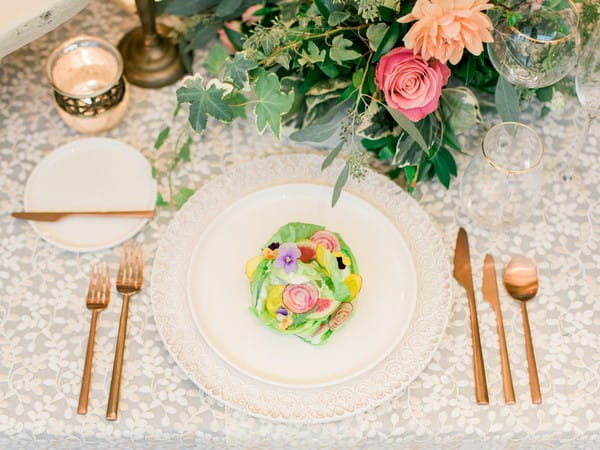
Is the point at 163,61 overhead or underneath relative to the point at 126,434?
overhead

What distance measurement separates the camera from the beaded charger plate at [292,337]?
32.1 inches

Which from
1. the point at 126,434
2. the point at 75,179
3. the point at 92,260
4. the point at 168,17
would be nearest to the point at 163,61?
the point at 168,17

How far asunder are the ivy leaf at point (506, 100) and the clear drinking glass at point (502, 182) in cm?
2

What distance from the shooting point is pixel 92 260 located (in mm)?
929

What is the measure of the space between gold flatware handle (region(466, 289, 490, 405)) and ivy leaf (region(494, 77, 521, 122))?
0.24 meters

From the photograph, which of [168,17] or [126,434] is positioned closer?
[126,434]

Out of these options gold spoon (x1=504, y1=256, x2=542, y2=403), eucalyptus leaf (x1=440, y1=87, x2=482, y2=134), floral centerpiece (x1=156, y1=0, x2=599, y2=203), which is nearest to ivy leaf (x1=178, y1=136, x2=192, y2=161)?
floral centerpiece (x1=156, y1=0, x2=599, y2=203)

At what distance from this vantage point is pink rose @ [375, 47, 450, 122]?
0.80 m

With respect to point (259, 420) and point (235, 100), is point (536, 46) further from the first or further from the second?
point (259, 420)

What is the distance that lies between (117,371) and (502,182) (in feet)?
1.82

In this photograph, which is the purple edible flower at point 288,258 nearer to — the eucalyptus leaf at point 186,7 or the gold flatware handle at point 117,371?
the gold flatware handle at point 117,371

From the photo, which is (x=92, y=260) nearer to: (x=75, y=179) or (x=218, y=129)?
(x=75, y=179)

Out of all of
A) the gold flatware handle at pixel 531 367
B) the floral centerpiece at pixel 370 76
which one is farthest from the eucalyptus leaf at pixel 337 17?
the gold flatware handle at pixel 531 367

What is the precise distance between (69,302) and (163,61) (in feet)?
1.34
